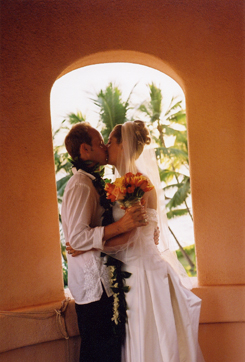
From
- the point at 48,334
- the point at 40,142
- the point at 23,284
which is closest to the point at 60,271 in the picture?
the point at 23,284

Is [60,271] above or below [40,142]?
below

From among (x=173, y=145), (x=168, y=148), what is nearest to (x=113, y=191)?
(x=168, y=148)

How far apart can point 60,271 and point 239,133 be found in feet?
6.12

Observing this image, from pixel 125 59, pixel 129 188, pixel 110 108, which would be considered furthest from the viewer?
pixel 110 108

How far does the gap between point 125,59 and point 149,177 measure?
3.79 ft

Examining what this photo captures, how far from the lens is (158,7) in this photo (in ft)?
8.98

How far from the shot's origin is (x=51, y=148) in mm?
2654

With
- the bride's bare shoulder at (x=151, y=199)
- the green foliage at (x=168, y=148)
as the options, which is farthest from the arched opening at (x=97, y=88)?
the bride's bare shoulder at (x=151, y=199)

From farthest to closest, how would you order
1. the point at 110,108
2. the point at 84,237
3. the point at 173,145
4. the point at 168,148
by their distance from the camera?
1. the point at 173,145
2. the point at 168,148
3. the point at 110,108
4. the point at 84,237

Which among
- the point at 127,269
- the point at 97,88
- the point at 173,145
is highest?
the point at 97,88

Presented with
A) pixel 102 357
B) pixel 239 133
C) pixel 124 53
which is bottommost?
pixel 102 357

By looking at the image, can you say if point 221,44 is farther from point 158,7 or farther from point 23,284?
point 23,284

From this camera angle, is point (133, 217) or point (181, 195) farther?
point (181, 195)

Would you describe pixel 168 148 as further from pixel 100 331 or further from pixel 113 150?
pixel 100 331
